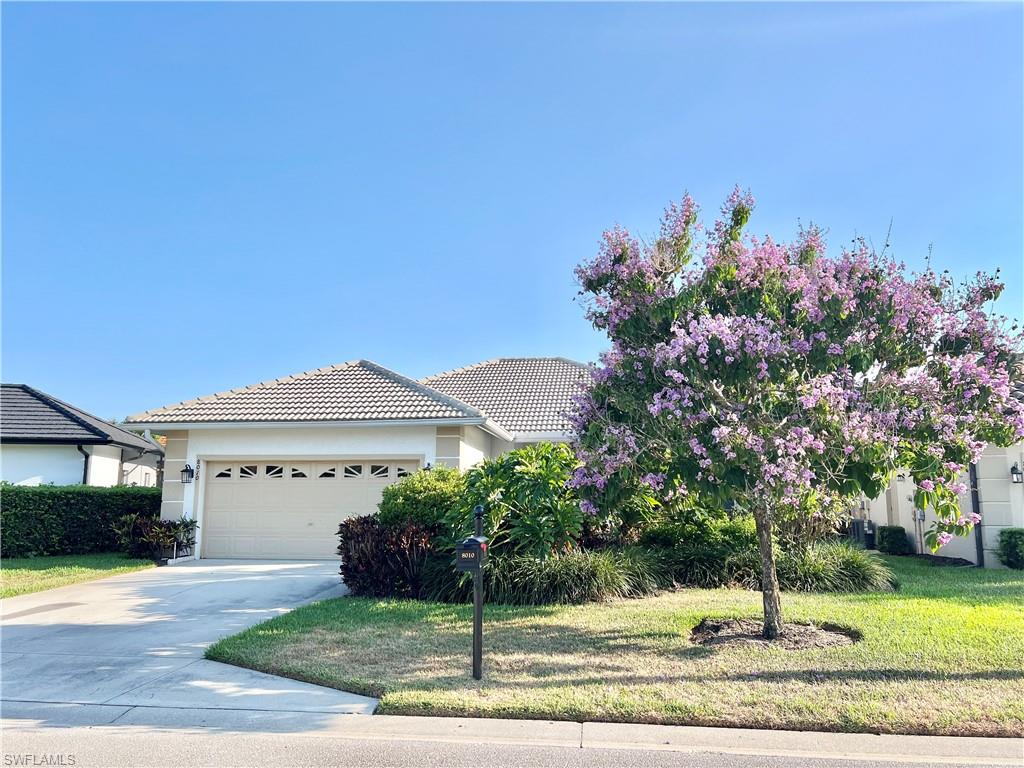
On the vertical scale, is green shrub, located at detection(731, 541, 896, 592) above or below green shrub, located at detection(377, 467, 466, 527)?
below

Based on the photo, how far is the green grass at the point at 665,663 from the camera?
558 centimetres

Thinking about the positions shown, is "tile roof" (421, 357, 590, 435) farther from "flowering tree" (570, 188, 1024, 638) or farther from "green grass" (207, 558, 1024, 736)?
"flowering tree" (570, 188, 1024, 638)

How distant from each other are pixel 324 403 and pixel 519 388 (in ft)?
25.0

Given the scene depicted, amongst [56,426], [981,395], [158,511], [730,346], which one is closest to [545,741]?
[730,346]

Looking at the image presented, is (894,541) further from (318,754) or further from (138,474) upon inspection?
(138,474)

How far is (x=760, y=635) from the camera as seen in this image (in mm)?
7949

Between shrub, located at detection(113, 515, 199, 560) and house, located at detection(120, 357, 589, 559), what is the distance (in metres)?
0.26

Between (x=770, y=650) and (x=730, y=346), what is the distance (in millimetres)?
3151

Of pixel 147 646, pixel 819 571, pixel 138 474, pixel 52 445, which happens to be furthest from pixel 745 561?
pixel 138 474

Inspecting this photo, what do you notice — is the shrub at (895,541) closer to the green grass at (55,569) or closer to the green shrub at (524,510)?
the green shrub at (524,510)

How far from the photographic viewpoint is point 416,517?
36.9ft

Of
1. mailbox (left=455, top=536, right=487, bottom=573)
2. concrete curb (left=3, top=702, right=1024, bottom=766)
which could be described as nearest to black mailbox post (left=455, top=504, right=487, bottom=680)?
mailbox (left=455, top=536, right=487, bottom=573)

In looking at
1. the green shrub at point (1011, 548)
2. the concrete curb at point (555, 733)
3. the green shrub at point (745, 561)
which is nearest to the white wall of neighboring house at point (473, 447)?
the green shrub at point (745, 561)

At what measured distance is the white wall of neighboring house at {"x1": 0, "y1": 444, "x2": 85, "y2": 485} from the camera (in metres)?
19.2
